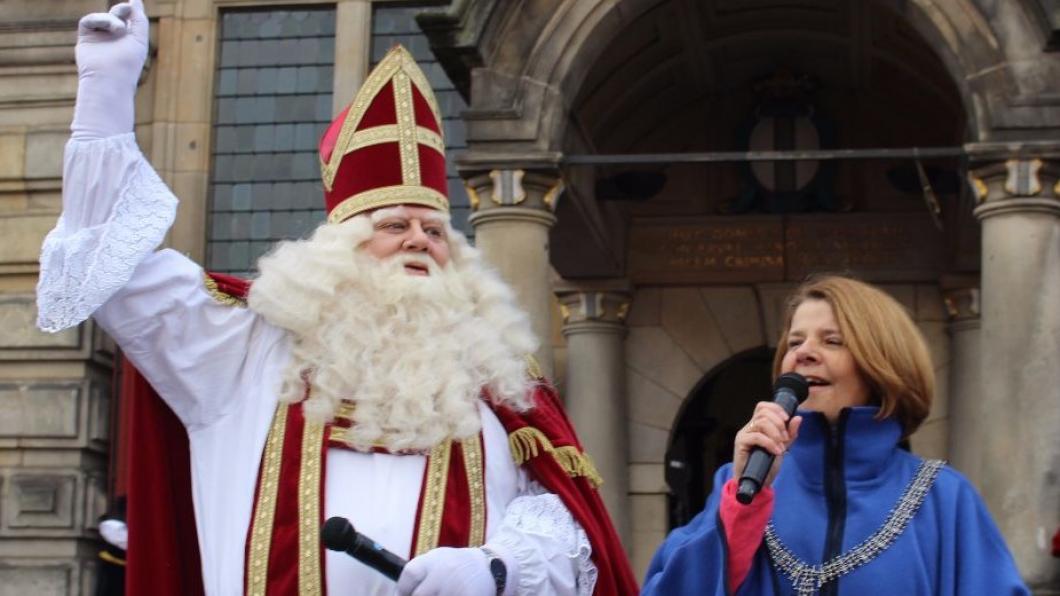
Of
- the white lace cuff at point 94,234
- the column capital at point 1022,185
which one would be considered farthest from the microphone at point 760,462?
the column capital at point 1022,185

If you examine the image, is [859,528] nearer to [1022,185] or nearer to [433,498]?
[433,498]

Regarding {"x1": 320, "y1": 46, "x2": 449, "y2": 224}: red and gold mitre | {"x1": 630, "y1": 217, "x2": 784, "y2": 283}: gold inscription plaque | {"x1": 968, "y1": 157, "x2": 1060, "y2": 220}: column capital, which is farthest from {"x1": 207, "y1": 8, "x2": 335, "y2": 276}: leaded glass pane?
{"x1": 320, "y1": 46, "x2": 449, "y2": 224}: red and gold mitre

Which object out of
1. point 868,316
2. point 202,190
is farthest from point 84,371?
point 868,316

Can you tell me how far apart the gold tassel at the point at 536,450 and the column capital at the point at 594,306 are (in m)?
8.06

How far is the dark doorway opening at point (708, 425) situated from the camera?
42.7 ft

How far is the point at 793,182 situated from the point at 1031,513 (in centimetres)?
440

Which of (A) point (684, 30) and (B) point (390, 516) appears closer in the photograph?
(B) point (390, 516)

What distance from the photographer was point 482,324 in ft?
15.6

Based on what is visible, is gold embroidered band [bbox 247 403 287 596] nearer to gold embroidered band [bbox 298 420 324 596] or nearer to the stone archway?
gold embroidered band [bbox 298 420 324 596]

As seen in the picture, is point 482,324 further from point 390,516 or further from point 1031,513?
point 1031,513

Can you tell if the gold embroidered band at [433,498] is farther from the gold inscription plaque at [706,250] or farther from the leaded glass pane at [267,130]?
the gold inscription plaque at [706,250]

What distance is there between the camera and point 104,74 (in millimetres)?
4238

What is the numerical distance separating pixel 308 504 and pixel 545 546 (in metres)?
0.58

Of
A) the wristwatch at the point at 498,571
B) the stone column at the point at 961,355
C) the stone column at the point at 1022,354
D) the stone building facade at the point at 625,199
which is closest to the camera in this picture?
the wristwatch at the point at 498,571
